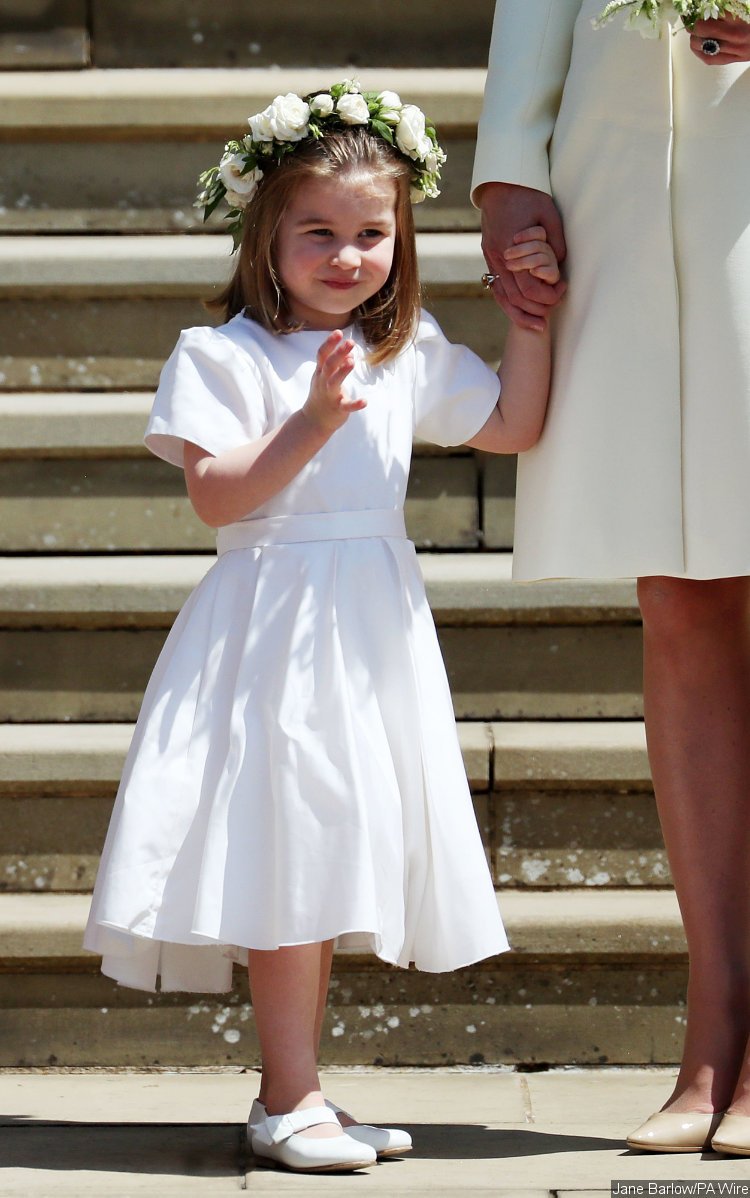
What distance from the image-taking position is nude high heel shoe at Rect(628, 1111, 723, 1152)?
202 cm

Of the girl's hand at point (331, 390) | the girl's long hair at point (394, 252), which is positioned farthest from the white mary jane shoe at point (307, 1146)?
the girl's long hair at point (394, 252)

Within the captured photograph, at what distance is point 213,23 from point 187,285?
63 cm

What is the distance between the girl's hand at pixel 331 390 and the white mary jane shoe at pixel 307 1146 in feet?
2.99

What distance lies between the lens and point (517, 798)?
297 cm

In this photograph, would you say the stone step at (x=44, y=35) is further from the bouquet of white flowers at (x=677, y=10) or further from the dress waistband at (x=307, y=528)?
the bouquet of white flowers at (x=677, y=10)

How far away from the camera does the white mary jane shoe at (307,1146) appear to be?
2.03 meters

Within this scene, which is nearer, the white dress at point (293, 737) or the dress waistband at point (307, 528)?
the white dress at point (293, 737)

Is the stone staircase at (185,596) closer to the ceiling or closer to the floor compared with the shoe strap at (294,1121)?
closer to the ceiling

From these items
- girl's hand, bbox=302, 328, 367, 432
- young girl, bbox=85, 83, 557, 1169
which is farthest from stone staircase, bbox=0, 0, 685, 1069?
girl's hand, bbox=302, 328, 367, 432

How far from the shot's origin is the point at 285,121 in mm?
2311

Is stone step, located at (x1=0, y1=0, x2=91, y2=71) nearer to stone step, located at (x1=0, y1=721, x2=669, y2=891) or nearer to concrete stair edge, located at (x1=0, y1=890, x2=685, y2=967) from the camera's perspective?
stone step, located at (x1=0, y1=721, x2=669, y2=891)

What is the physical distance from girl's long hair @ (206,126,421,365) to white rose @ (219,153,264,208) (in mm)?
12

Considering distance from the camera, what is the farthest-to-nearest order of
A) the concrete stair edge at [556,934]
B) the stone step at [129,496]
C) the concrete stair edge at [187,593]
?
the stone step at [129,496] < the concrete stair edge at [187,593] < the concrete stair edge at [556,934]

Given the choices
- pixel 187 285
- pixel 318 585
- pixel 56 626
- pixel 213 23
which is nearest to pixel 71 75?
pixel 213 23
